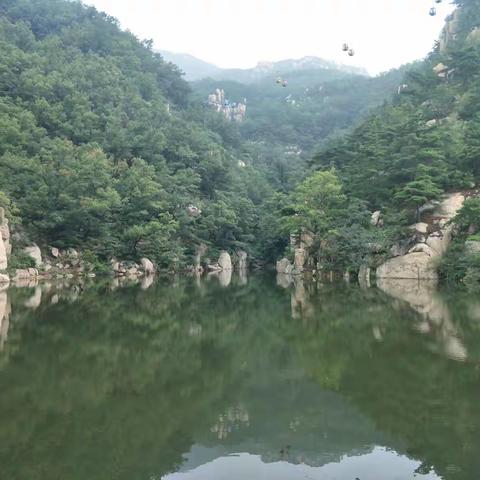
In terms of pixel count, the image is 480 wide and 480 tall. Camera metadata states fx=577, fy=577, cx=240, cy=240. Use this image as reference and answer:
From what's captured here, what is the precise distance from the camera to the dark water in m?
4.75

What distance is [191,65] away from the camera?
18100cm

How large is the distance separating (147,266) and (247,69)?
139m

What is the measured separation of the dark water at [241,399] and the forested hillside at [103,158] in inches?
805

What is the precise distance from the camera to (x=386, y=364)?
8.27 m

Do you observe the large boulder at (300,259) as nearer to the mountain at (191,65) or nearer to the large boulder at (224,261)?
the large boulder at (224,261)

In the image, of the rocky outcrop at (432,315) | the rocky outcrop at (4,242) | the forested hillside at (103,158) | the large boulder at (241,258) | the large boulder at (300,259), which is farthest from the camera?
the large boulder at (241,258)

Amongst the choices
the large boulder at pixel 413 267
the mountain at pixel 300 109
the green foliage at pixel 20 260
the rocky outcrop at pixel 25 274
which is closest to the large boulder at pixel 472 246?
the large boulder at pixel 413 267

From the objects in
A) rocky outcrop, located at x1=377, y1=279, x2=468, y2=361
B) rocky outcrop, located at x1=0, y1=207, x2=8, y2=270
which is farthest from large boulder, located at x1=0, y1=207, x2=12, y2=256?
rocky outcrop, located at x1=377, y1=279, x2=468, y2=361

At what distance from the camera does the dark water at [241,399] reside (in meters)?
4.75

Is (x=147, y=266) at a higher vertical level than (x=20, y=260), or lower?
lower

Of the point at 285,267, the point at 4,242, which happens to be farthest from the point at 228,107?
→ the point at 4,242

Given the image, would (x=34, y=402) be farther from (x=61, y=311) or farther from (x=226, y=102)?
(x=226, y=102)

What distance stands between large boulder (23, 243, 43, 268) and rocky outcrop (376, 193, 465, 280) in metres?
17.7

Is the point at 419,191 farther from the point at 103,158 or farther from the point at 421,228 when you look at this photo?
the point at 103,158
